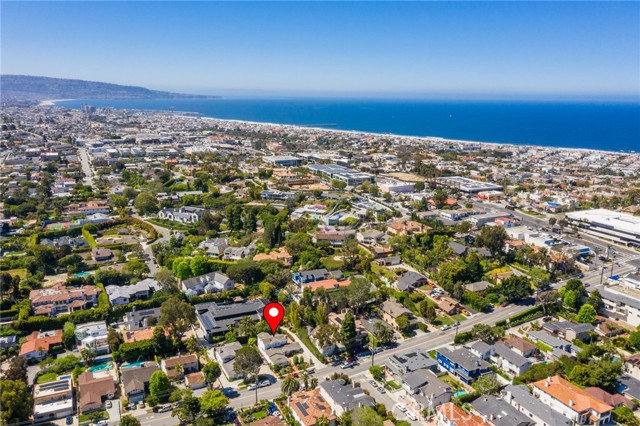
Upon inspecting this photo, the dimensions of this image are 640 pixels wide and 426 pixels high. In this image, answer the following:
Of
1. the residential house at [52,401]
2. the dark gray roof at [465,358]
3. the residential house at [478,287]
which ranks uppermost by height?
the residential house at [478,287]

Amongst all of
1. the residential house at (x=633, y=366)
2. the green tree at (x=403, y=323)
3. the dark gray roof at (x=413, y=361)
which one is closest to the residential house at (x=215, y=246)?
the green tree at (x=403, y=323)

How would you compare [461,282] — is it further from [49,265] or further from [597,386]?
[49,265]

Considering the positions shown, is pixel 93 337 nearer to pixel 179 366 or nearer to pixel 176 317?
pixel 176 317

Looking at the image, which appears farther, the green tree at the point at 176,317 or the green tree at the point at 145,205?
the green tree at the point at 145,205

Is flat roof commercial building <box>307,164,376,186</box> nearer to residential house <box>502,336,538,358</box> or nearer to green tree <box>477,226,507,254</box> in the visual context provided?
green tree <box>477,226,507,254</box>

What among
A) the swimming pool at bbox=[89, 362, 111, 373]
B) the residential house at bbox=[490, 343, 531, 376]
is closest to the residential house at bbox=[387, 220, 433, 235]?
the residential house at bbox=[490, 343, 531, 376]

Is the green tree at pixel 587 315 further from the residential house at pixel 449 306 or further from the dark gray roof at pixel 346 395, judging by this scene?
the dark gray roof at pixel 346 395
